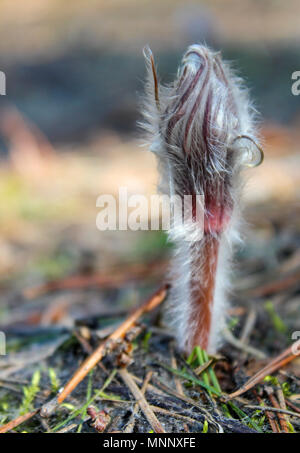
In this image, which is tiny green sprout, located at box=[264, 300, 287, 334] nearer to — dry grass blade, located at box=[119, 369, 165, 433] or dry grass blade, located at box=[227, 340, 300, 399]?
dry grass blade, located at box=[227, 340, 300, 399]

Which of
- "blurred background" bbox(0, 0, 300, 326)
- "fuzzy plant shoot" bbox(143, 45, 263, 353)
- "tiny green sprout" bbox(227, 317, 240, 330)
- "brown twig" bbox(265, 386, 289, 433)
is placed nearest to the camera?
"fuzzy plant shoot" bbox(143, 45, 263, 353)

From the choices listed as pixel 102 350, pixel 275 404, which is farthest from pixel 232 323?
pixel 102 350

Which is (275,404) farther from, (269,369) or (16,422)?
(16,422)

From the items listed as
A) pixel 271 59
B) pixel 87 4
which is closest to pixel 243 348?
pixel 271 59

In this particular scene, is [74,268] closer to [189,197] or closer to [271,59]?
[189,197]

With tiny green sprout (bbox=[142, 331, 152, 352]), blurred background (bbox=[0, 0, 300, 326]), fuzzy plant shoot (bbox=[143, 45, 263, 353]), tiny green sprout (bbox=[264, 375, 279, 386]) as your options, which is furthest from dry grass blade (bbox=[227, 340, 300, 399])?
blurred background (bbox=[0, 0, 300, 326])

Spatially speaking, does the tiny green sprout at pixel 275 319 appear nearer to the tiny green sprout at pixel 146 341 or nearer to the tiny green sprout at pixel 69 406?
the tiny green sprout at pixel 146 341

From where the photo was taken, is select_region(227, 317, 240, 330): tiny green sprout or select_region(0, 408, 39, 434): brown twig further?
select_region(227, 317, 240, 330): tiny green sprout

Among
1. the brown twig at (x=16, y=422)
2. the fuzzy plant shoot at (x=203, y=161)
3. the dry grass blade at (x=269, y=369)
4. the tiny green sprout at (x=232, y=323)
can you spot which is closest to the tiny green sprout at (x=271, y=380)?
the dry grass blade at (x=269, y=369)
